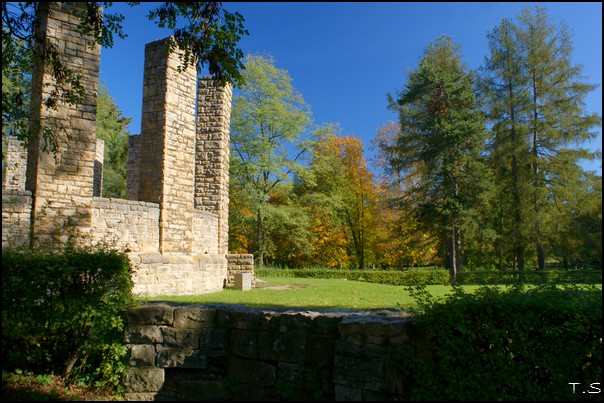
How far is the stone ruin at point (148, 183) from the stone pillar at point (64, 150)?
0.8 inches

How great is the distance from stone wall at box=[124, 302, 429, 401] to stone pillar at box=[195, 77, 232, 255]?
9.25m

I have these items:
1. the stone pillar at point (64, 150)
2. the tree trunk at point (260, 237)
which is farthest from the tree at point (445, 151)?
the stone pillar at point (64, 150)

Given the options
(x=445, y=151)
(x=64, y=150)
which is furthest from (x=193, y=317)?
(x=445, y=151)

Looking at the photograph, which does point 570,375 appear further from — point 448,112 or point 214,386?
point 448,112

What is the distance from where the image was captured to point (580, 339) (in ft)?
11.3

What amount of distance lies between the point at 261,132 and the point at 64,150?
775 inches

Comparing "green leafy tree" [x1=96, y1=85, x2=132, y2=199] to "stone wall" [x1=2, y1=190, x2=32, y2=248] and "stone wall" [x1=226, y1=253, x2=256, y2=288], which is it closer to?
"stone wall" [x1=226, y1=253, x2=256, y2=288]

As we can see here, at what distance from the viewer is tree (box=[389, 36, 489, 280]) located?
2459cm

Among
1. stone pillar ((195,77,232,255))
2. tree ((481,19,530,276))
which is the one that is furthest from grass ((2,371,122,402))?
tree ((481,19,530,276))

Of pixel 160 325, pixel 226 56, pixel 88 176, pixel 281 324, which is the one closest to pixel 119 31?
pixel 226 56

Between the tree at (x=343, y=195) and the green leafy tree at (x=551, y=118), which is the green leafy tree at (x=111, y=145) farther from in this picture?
the green leafy tree at (x=551, y=118)

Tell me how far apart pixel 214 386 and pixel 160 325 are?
1023 millimetres

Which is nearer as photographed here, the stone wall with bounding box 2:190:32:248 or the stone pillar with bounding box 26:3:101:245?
the stone wall with bounding box 2:190:32:248

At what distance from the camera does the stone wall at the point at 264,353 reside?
13.2ft
